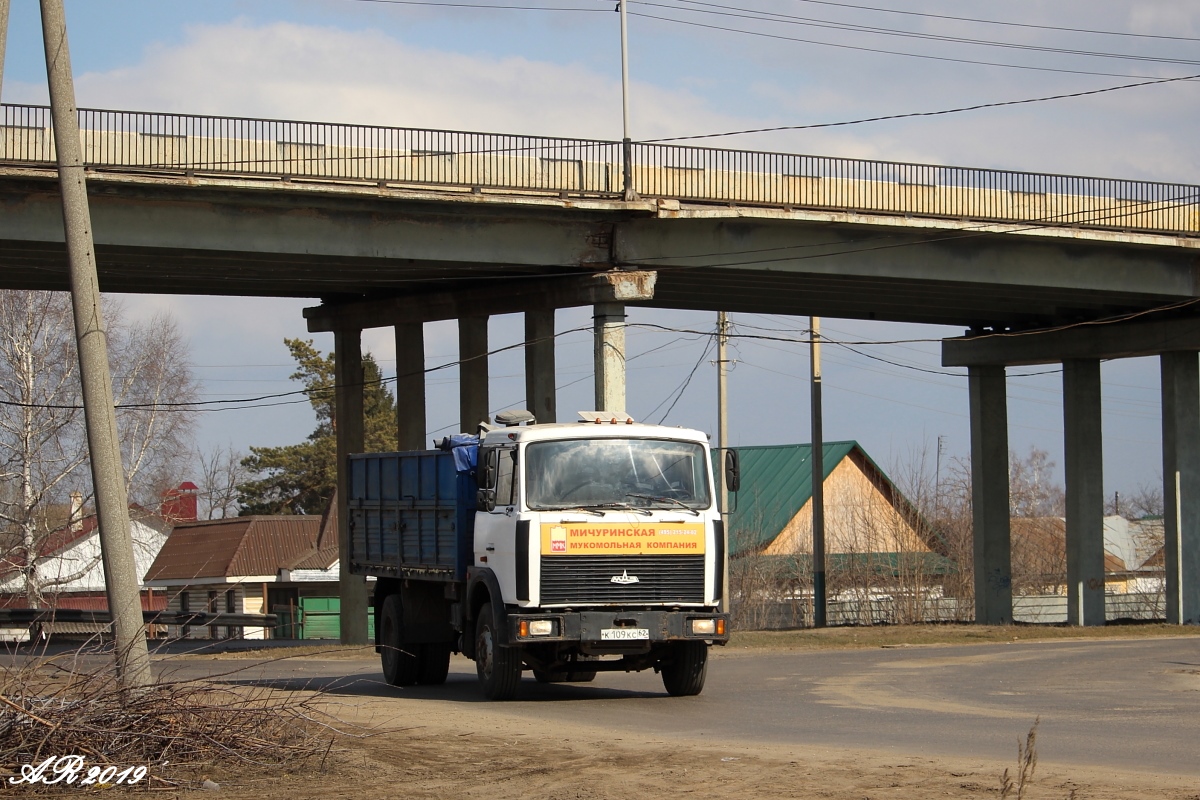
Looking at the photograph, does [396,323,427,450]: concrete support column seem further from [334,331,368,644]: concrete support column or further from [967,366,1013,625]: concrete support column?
[967,366,1013,625]: concrete support column

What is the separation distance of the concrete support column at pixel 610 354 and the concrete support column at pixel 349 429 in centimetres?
812

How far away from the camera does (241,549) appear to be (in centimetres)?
5875

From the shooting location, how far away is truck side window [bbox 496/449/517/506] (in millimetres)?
15133

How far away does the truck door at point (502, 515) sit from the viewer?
587 inches

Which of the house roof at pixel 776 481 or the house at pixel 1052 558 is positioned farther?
the house roof at pixel 776 481

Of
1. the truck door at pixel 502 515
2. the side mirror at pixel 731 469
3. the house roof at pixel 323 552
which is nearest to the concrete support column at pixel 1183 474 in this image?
the side mirror at pixel 731 469

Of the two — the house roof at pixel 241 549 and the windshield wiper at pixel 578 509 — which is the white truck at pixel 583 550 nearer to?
the windshield wiper at pixel 578 509

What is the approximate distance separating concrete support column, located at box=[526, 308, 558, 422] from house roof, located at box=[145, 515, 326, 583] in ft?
97.7

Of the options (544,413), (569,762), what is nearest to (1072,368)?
(544,413)

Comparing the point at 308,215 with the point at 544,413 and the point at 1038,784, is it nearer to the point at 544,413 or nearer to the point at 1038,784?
the point at 544,413

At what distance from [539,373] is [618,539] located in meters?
16.5

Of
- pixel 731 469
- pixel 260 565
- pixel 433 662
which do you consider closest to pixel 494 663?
pixel 433 662

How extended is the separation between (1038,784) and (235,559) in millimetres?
52180

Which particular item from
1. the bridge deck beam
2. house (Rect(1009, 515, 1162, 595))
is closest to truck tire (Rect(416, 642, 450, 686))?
the bridge deck beam
